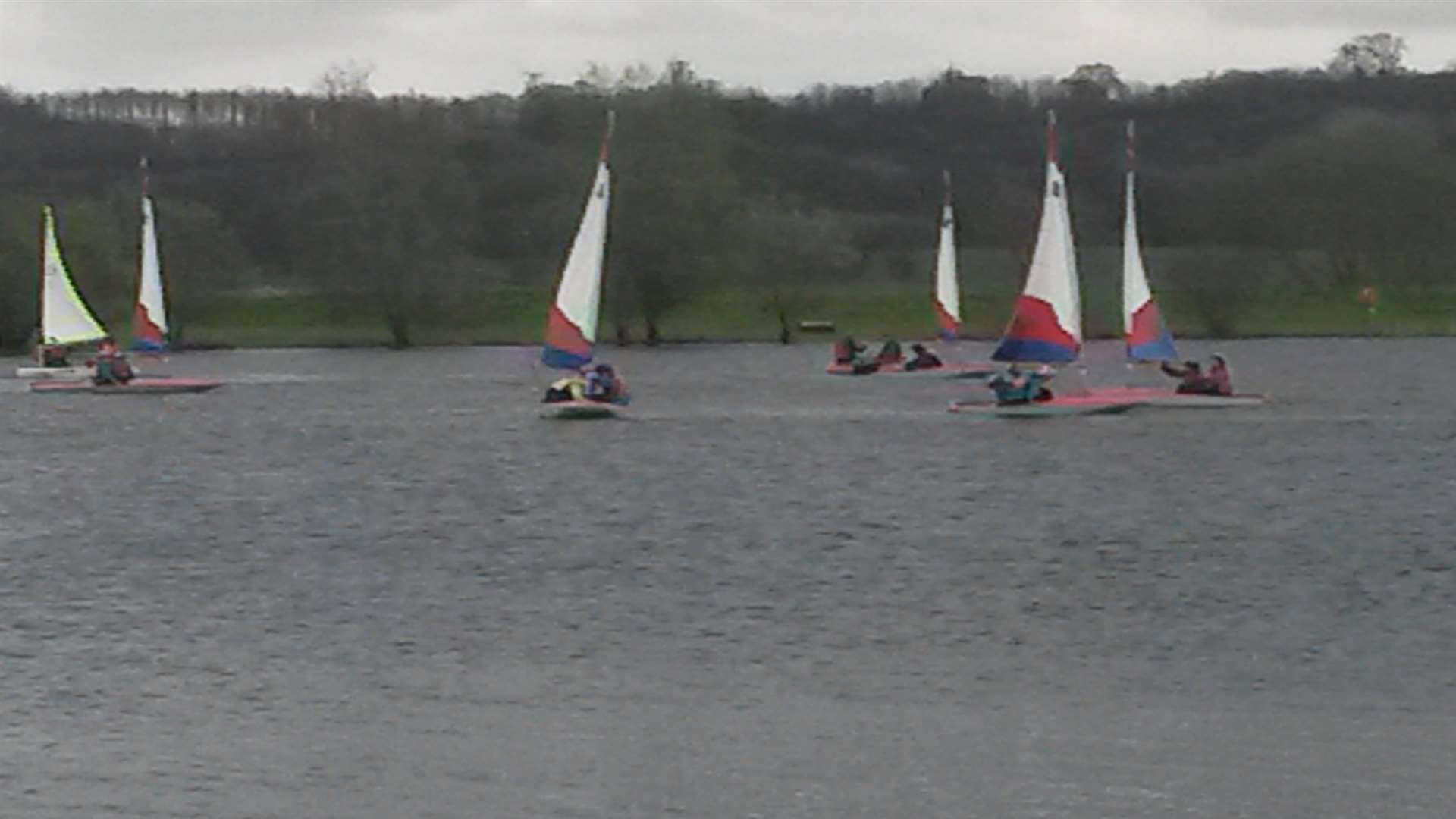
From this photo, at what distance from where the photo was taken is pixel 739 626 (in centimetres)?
2348

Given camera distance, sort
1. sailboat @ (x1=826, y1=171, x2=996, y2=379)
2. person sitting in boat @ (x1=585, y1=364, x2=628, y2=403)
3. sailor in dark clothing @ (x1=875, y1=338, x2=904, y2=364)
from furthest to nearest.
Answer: sailboat @ (x1=826, y1=171, x2=996, y2=379) → sailor in dark clothing @ (x1=875, y1=338, x2=904, y2=364) → person sitting in boat @ (x1=585, y1=364, x2=628, y2=403)

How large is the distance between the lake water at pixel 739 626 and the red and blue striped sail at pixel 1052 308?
1.62 meters

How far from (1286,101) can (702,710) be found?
449ft

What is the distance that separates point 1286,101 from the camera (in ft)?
494

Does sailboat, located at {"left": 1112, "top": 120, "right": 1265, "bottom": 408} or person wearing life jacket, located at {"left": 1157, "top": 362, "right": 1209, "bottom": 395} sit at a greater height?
sailboat, located at {"left": 1112, "top": 120, "right": 1265, "bottom": 408}

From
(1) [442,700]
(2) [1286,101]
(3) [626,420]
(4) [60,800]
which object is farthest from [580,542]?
(2) [1286,101]

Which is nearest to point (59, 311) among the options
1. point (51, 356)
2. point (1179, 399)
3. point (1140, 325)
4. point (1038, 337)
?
point (51, 356)

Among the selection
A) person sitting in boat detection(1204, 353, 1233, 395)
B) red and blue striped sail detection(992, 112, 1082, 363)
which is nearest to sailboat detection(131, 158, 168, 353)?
red and blue striped sail detection(992, 112, 1082, 363)

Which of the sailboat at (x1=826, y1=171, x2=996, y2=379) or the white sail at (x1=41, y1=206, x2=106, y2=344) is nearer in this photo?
the white sail at (x1=41, y1=206, x2=106, y2=344)

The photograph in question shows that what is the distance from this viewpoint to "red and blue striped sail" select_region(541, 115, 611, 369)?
147ft

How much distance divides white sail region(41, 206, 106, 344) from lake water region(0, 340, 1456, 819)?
1687 cm

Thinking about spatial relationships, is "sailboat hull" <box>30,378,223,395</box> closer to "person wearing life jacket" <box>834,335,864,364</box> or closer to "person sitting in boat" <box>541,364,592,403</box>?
"person sitting in boat" <box>541,364,592,403</box>

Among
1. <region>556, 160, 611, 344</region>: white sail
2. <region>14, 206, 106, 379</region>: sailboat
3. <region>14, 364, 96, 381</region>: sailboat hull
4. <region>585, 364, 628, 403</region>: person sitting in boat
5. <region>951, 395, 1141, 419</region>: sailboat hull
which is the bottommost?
<region>14, 364, 96, 381</region>: sailboat hull

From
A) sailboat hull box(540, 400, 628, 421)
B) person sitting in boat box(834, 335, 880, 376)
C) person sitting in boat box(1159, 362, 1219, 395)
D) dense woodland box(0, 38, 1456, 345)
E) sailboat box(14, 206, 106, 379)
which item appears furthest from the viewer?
dense woodland box(0, 38, 1456, 345)
